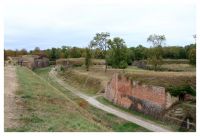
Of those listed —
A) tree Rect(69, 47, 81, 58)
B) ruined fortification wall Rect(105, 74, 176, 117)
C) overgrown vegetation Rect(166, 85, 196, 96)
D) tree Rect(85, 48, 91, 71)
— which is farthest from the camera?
tree Rect(69, 47, 81, 58)

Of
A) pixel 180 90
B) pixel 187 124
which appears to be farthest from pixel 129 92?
pixel 187 124

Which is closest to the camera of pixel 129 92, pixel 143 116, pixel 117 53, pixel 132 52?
pixel 143 116

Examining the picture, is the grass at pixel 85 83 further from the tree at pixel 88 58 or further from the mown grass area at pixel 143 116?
the mown grass area at pixel 143 116

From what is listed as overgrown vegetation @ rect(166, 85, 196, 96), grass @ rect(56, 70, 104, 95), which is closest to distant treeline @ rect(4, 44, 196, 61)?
grass @ rect(56, 70, 104, 95)

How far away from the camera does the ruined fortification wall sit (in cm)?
2419

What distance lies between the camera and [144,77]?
94.8 ft

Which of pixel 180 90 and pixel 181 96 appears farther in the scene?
pixel 180 90

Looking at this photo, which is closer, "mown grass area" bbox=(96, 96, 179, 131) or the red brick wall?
"mown grass area" bbox=(96, 96, 179, 131)

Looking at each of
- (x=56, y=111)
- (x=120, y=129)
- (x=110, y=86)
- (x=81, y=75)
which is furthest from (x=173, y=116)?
(x=81, y=75)

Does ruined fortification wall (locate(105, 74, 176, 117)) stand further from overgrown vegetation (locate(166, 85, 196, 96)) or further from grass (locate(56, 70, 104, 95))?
grass (locate(56, 70, 104, 95))

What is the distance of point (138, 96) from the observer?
1104 inches

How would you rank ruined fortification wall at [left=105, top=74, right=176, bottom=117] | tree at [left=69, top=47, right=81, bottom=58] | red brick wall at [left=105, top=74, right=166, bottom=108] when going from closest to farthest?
ruined fortification wall at [left=105, top=74, right=176, bottom=117] < red brick wall at [left=105, top=74, right=166, bottom=108] < tree at [left=69, top=47, right=81, bottom=58]

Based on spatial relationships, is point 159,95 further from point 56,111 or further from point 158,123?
point 56,111

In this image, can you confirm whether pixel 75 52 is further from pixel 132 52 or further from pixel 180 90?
pixel 180 90
